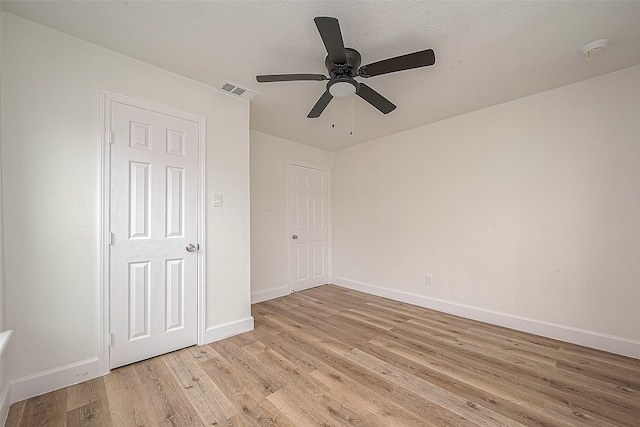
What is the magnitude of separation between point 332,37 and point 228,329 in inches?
107

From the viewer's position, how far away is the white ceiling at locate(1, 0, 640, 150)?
164cm

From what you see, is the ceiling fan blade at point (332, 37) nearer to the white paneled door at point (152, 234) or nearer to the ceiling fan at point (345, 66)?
the ceiling fan at point (345, 66)

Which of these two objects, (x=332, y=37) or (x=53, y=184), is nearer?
(x=332, y=37)

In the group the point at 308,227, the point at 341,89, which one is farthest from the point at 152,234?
the point at 308,227

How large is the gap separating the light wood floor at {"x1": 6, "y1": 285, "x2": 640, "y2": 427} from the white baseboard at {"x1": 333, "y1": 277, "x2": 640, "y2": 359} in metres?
0.10

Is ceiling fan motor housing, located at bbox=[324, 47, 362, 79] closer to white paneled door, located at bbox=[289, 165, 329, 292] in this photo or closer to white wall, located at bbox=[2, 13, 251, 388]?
white wall, located at bbox=[2, 13, 251, 388]

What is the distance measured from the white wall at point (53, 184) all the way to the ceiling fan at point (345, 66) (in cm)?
137

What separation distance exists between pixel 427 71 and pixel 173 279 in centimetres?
297

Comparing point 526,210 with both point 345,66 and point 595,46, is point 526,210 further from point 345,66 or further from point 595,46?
point 345,66

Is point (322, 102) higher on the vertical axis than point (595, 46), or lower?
lower

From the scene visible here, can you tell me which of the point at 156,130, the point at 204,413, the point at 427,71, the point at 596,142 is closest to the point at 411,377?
the point at 204,413

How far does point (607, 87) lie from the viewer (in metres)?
2.38

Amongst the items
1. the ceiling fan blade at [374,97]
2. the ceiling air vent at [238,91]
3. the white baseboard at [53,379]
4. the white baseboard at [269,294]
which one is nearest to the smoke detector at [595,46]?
the ceiling fan blade at [374,97]

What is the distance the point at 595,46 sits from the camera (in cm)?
193
